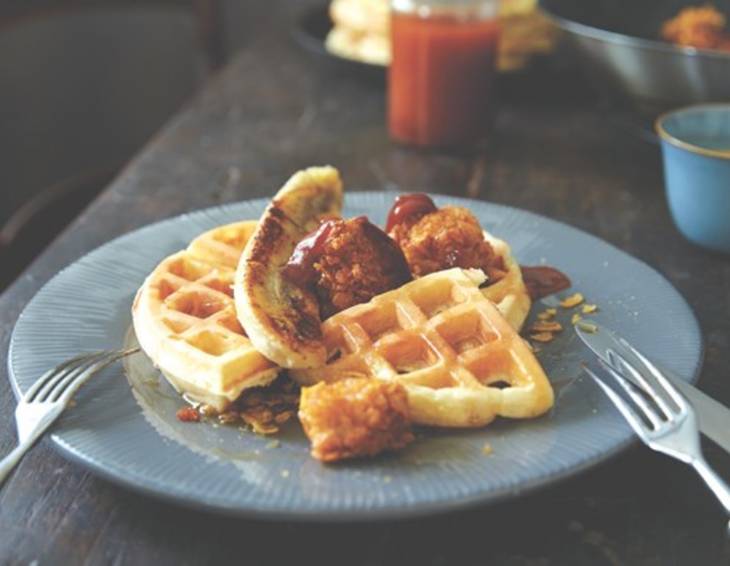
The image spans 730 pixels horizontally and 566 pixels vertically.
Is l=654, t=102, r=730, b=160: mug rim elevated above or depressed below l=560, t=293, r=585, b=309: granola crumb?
above

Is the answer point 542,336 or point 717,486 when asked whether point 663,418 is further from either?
point 542,336

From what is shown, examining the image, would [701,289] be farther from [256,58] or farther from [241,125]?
[256,58]

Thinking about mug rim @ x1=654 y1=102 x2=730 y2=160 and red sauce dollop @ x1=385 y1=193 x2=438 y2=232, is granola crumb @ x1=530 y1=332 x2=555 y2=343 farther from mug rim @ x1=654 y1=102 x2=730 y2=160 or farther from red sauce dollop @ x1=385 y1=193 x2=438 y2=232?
mug rim @ x1=654 y1=102 x2=730 y2=160

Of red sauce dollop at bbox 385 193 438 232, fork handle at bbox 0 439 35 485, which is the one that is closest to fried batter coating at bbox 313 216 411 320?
red sauce dollop at bbox 385 193 438 232

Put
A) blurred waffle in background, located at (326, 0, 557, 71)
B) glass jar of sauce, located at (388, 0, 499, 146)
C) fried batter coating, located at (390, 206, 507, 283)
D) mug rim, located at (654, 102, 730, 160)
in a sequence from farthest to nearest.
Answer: blurred waffle in background, located at (326, 0, 557, 71)
glass jar of sauce, located at (388, 0, 499, 146)
mug rim, located at (654, 102, 730, 160)
fried batter coating, located at (390, 206, 507, 283)

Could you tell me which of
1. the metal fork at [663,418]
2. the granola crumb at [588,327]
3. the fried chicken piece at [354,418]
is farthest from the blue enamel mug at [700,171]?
the fried chicken piece at [354,418]

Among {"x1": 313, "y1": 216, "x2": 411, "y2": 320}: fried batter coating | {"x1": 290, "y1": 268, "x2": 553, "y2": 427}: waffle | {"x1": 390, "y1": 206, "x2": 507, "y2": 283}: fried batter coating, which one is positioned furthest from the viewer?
{"x1": 390, "y1": 206, "x2": 507, "y2": 283}: fried batter coating

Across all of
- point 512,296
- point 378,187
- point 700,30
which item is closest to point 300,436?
point 512,296
